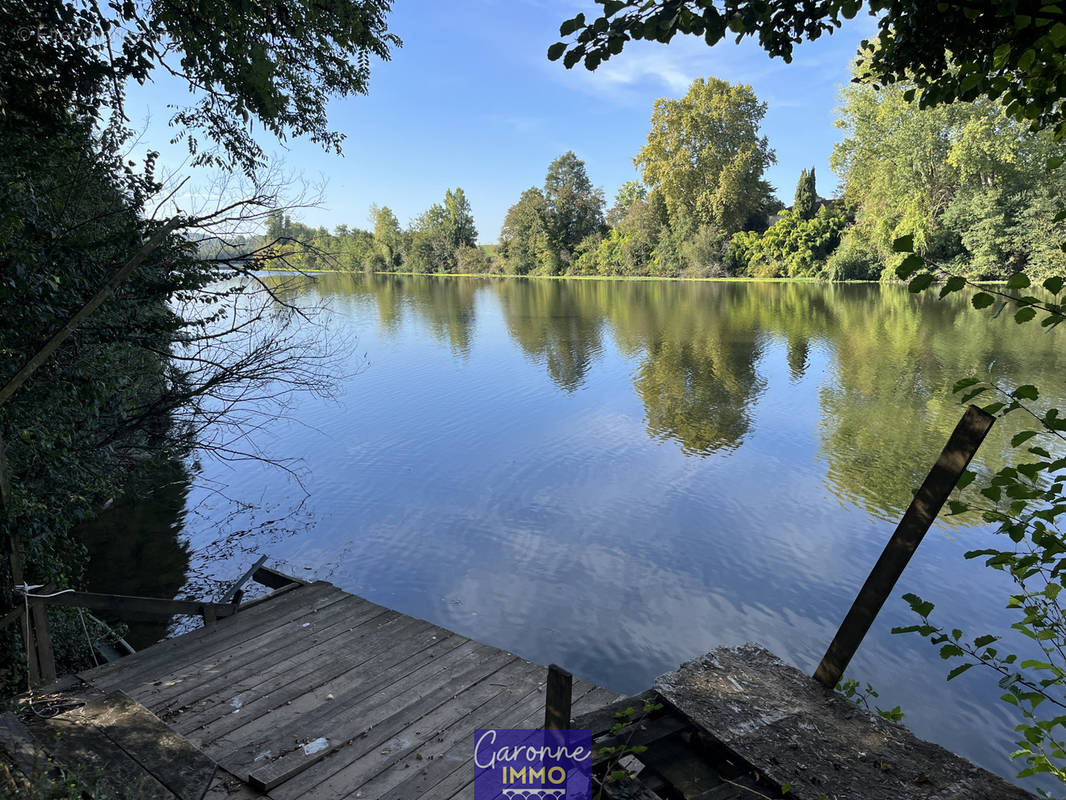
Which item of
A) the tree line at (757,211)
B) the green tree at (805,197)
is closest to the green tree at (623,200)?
the tree line at (757,211)

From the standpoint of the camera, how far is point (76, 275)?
4750mm

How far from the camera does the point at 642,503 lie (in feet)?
32.5

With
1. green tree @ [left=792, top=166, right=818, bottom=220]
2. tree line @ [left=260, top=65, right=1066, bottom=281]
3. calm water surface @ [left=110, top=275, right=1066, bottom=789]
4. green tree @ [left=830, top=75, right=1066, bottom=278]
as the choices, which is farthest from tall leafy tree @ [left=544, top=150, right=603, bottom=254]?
calm water surface @ [left=110, top=275, right=1066, bottom=789]

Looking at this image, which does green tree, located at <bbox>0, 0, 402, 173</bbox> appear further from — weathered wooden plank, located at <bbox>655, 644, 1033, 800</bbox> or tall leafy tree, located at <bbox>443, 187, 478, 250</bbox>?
tall leafy tree, located at <bbox>443, 187, 478, 250</bbox>

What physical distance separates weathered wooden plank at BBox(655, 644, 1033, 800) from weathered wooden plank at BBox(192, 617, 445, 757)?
9.31ft

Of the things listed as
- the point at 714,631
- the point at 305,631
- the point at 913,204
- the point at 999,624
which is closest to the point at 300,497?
the point at 305,631

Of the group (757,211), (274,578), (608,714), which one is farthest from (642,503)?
(757,211)

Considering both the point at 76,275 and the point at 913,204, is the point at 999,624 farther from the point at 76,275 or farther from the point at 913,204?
the point at 913,204

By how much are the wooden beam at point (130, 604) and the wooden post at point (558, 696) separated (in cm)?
394

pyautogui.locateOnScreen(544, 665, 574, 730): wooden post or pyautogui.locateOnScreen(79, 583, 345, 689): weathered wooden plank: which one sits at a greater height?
pyautogui.locateOnScreen(544, 665, 574, 730): wooden post

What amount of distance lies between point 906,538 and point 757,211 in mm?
64968

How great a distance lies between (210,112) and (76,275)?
8.95ft

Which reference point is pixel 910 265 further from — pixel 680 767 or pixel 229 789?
pixel 229 789

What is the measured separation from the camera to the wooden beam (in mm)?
4449
